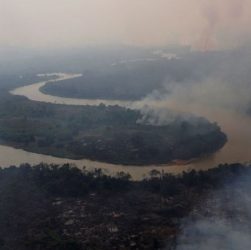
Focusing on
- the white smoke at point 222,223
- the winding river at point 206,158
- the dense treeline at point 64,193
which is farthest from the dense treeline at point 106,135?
the white smoke at point 222,223

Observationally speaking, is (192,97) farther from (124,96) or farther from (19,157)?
(19,157)

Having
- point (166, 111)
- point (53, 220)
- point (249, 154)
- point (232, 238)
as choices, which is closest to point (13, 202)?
point (53, 220)

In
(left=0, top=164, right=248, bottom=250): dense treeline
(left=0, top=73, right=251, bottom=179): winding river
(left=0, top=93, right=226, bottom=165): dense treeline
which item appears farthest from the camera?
(left=0, top=93, right=226, bottom=165): dense treeline

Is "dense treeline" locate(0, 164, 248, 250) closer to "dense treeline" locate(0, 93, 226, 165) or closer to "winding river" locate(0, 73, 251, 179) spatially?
"winding river" locate(0, 73, 251, 179)

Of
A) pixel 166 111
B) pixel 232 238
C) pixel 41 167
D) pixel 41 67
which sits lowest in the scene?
pixel 232 238

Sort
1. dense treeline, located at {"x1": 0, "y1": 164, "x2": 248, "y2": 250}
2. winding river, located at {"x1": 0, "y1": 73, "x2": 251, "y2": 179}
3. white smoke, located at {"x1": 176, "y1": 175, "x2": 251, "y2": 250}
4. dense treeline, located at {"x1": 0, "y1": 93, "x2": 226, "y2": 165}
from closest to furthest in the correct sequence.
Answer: white smoke, located at {"x1": 176, "y1": 175, "x2": 251, "y2": 250}
dense treeline, located at {"x1": 0, "y1": 164, "x2": 248, "y2": 250}
winding river, located at {"x1": 0, "y1": 73, "x2": 251, "y2": 179}
dense treeline, located at {"x1": 0, "y1": 93, "x2": 226, "y2": 165}

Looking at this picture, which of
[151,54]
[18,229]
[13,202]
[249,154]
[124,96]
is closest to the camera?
[18,229]

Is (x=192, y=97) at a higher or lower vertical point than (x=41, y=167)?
higher

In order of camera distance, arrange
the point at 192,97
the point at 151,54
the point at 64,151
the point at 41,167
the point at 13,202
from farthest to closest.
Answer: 1. the point at 151,54
2. the point at 192,97
3. the point at 64,151
4. the point at 41,167
5. the point at 13,202

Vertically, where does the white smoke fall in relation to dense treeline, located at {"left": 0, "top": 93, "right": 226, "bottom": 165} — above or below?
below

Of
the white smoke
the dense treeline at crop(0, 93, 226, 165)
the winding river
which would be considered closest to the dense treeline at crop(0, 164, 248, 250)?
the white smoke

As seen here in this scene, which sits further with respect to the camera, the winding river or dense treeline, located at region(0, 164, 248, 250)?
the winding river
